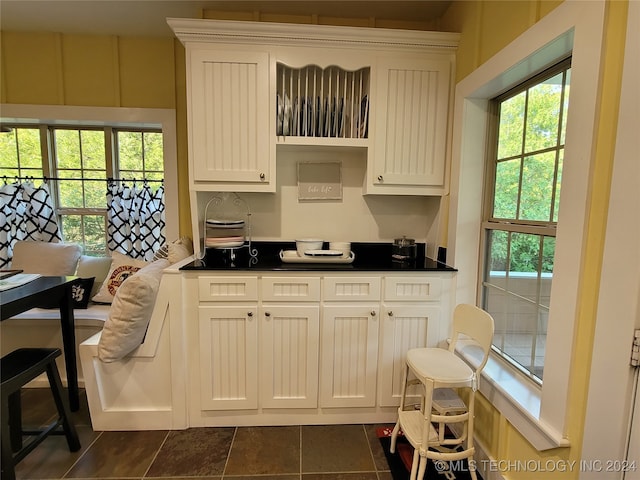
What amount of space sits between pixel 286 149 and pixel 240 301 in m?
1.08

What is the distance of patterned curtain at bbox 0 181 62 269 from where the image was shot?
2465 millimetres

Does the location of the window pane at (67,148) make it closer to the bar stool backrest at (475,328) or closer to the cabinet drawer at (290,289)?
the cabinet drawer at (290,289)

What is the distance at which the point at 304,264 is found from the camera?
1.91 meters

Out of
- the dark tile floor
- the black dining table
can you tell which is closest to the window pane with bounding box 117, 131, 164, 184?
the black dining table

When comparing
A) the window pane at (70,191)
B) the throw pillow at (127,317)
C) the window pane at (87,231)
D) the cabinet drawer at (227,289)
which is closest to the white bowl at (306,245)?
the cabinet drawer at (227,289)

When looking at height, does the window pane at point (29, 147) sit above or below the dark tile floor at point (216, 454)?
above

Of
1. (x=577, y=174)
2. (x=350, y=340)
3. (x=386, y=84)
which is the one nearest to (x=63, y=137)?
(x=386, y=84)

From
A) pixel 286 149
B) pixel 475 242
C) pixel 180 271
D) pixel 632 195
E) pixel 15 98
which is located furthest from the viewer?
pixel 15 98

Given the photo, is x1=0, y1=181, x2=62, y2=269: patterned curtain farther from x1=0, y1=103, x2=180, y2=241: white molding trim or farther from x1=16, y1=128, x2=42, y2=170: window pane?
x1=0, y1=103, x2=180, y2=241: white molding trim

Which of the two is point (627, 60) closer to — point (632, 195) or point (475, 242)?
point (632, 195)

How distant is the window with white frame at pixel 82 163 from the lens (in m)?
2.53

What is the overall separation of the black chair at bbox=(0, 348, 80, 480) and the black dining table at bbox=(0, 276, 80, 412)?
0.22 metres

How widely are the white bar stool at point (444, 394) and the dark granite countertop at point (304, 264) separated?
1.40ft

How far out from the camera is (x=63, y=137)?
256 cm
